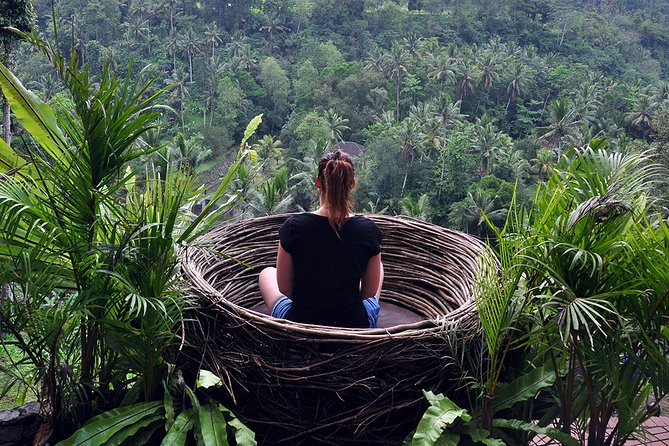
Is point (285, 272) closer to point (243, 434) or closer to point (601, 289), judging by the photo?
point (243, 434)

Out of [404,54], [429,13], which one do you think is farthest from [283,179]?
[429,13]

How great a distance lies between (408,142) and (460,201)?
3.98 metres

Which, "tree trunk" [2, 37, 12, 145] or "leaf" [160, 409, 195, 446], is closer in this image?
"leaf" [160, 409, 195, 446]

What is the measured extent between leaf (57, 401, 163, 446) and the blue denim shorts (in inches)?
23.5

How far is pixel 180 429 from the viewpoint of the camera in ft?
6.59

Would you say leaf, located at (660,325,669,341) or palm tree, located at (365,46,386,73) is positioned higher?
leaf, located at (660,325,669,341)

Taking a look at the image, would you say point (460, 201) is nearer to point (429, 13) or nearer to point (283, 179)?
point (283, 179)

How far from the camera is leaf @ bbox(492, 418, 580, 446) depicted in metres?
1.98

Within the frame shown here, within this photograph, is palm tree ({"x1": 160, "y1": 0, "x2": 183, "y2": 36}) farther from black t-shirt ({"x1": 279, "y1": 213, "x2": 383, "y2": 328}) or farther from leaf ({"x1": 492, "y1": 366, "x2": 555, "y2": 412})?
leaf ({"x1": 492, "y1": 366, "x2": 555, "y2": 412})

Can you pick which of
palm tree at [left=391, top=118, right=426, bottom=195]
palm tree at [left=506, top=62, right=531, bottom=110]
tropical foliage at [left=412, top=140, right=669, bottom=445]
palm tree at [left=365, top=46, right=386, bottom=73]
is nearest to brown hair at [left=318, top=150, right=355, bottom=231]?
tropical foliage at [left=412, top=140, right=669, bottom=445]

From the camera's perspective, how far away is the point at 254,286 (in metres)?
3.18

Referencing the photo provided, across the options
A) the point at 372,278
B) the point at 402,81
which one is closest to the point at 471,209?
the point at 402,81

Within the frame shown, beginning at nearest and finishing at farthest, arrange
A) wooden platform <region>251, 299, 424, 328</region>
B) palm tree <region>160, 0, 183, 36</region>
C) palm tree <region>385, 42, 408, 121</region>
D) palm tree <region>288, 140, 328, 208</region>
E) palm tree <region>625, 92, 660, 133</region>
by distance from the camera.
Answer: wooden platform <region>251, 299, 424, 328</region> → palm tree <region>288, 140, 328, 208</region> → palm tree <region>625, 92, 660, 133</region> → palm tree <region>385, 42, 408, 121</region> → palm tree <region>160, 0, 183, 36</region>

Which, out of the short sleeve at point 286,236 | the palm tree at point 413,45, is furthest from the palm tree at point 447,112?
the short sleeve at point 286,236
